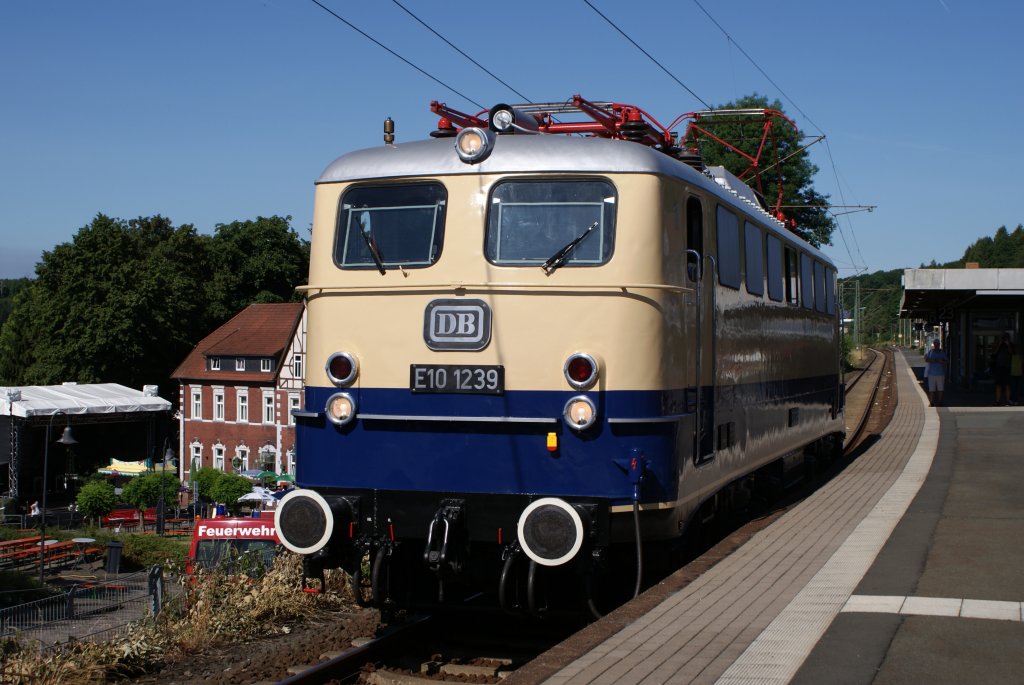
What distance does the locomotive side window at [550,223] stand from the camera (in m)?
7.64

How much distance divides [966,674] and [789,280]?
25.0 feet

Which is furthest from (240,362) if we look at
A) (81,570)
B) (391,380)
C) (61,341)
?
(391,380)

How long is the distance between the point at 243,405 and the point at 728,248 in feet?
174

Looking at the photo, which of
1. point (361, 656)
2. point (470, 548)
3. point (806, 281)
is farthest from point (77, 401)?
point (470, 548)

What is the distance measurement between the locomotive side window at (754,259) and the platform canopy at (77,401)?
40.5 metres

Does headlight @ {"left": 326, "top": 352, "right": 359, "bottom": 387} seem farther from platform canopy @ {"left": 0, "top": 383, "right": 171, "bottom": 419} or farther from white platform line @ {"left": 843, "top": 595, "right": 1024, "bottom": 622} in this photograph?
platform canopy @ {"left": 0, "top": 383, "right": 171, "bottom": 419}

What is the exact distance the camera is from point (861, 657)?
230 inches

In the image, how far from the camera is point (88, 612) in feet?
36.7

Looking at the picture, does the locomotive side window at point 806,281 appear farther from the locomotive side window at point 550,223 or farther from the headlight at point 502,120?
the locomotive side window at point 550,223

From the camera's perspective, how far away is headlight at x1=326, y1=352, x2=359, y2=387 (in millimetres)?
7844

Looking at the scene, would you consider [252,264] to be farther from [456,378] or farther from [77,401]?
[456,378]

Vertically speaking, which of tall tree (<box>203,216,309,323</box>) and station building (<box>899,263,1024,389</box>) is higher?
tall tree (<box>203,216,309,323</box>)

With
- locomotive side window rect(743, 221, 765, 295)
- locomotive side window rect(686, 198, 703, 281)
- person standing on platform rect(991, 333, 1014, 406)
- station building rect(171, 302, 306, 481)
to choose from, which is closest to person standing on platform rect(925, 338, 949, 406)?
person standing on platform rect(991, 333, 1014, 406)

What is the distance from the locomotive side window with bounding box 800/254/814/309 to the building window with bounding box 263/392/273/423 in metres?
47.2
